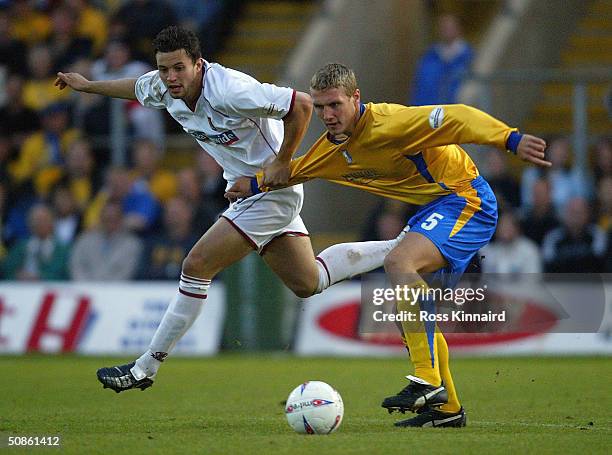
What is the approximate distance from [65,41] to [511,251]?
7.55 metres

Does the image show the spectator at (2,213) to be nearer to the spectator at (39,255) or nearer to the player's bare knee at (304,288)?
the spectator at (39,255)

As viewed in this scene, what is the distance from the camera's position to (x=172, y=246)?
14773mm

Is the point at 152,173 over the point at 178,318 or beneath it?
over

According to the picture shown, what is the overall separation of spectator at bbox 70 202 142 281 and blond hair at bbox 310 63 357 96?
26.0ft

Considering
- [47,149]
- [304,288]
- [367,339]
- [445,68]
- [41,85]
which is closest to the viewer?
[304,288]

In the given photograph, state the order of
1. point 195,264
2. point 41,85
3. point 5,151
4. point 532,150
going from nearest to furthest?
point 532,150
point 195,264
point 5,151
point 41,85

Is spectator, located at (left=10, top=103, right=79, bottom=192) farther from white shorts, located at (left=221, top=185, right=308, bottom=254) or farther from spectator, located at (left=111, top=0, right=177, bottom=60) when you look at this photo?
white shorts, located at (left=221, top=185, right=308, bottom=254)

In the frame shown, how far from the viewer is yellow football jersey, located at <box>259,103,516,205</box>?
715 centimetres

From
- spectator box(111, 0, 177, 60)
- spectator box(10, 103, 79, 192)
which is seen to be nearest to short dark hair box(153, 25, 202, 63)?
spectator box(111, 0, 177, 60)

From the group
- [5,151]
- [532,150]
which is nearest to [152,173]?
[5,151]

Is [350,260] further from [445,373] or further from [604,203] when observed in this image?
[604,203]

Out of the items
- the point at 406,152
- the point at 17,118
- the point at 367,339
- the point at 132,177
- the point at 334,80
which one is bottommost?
the point at 367,339

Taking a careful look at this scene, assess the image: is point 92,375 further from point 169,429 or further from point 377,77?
point 377,77

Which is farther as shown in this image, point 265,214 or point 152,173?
point 152,173
